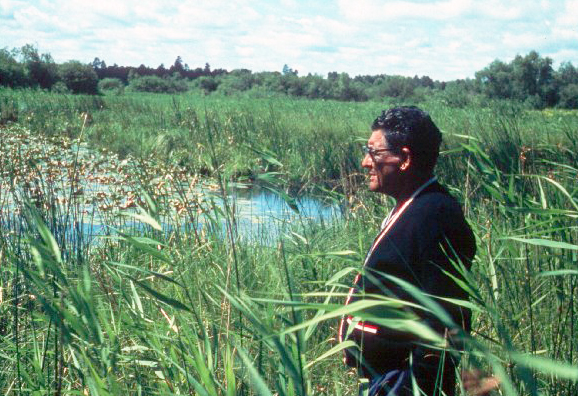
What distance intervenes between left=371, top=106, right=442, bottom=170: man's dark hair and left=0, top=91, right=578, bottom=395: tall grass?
6.4 inches

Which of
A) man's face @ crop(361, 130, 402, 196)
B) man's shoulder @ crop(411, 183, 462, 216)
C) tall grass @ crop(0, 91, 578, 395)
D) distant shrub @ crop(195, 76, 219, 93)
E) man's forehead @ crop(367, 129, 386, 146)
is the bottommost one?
tall grass @ crop(0, 91, 578, 395)

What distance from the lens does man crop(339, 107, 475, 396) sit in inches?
71.9

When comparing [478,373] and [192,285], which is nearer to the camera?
[478,373]

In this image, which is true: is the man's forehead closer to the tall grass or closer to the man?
the man

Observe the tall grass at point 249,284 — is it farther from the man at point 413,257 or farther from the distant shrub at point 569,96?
the distant shrub at point 569,96

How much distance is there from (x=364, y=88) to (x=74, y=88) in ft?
124

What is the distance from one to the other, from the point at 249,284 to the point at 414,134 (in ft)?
6.10

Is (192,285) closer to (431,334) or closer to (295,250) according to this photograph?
(295,250)

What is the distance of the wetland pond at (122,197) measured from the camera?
2.36m

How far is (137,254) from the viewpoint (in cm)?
439

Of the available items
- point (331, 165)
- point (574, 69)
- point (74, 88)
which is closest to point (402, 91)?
point (574, 69)

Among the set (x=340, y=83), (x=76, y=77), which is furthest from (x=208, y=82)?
(x=76, y=77)

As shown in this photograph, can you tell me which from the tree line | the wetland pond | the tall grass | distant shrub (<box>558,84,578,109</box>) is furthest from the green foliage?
the wetland pond

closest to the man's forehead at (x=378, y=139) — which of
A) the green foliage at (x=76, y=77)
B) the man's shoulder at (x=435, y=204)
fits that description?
the man's shoulder at (x=435, y=204)
